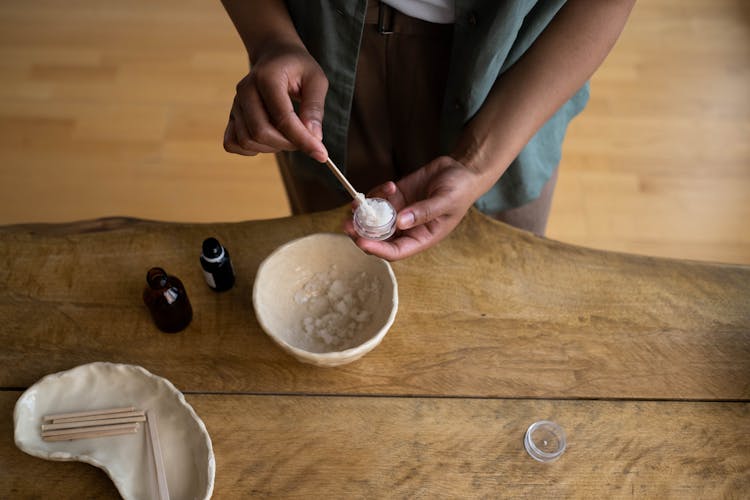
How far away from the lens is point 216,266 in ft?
4.36

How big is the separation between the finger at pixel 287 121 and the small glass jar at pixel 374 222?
0.12 metres

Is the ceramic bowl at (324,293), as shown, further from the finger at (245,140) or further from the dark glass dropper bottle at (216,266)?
the finger at (245,140)

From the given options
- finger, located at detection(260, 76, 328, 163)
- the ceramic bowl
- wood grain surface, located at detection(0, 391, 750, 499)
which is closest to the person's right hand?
finger, located at detection(260, 76, 328, 163)

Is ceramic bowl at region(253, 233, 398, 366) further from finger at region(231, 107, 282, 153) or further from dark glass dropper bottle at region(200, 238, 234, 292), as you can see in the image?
finger at region(231, 107, 282, 153)

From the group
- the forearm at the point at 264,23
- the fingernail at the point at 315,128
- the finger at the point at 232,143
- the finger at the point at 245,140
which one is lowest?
the finger at the point at 232,143

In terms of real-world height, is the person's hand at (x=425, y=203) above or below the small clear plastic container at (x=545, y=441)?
above

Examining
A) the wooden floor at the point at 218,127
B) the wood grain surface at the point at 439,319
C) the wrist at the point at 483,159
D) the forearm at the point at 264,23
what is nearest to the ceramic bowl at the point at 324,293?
the wood grain surface at the point at 439,319

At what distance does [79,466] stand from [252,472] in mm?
317

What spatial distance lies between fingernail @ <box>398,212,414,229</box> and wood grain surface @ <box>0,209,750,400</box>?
24cm

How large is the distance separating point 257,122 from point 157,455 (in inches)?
25.5

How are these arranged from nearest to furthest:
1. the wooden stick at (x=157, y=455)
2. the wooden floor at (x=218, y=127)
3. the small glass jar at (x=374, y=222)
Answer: the wooden stick at (x=157, y=455) → the small glass jar at (x=374, y=222) → the wooden floor at (x=218, y=127)

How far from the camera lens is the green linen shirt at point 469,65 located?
123cm

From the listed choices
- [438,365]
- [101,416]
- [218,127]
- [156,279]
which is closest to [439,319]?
[438,365]

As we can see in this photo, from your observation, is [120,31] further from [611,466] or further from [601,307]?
[611,466]
